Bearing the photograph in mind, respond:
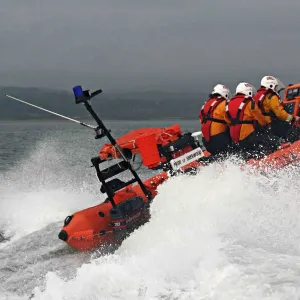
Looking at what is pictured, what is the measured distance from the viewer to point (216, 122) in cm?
720

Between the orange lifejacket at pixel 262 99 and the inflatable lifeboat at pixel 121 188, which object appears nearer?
the inflatable lifeboat at pixel 121 188

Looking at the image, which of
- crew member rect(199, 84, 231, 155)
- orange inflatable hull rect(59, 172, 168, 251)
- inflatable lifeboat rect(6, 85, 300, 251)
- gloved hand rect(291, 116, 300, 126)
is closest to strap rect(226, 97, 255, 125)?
crew member rect(199, 84, 231, 155)

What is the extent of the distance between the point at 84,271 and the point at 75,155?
49.2ft

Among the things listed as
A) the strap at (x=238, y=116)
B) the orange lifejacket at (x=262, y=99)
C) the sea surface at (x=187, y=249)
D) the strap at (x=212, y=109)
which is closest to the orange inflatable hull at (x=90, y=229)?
the sea surface at (x=187, y=249)

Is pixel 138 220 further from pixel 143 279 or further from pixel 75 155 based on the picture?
pixel 75 155

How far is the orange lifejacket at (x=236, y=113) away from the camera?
6914 millimetres

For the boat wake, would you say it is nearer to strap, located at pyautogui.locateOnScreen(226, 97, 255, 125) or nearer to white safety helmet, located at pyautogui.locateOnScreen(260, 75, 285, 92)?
strap, located at pyautogui.locateOnScreen(226, 97, 255, 125)

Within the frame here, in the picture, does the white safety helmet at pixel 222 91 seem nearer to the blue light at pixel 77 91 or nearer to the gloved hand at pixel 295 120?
the gloved hand at pixel 295 120

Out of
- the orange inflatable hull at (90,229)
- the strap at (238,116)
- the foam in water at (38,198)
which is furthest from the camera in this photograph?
the foam in water at (38,198)

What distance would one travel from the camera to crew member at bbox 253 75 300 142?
23.9 ft

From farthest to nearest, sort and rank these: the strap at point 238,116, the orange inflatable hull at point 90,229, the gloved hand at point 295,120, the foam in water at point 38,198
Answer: the gloved hand at point 295,120, the foam in water at point 38,198, the strap at point 238,116, the orange inflatable hull at point 90,229

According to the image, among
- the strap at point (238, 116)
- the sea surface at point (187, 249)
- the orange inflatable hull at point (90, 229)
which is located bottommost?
the orange inflatable hull at point (90, 229)

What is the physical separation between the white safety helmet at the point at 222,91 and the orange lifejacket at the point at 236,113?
257 mm

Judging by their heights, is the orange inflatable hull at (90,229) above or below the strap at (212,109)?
below
